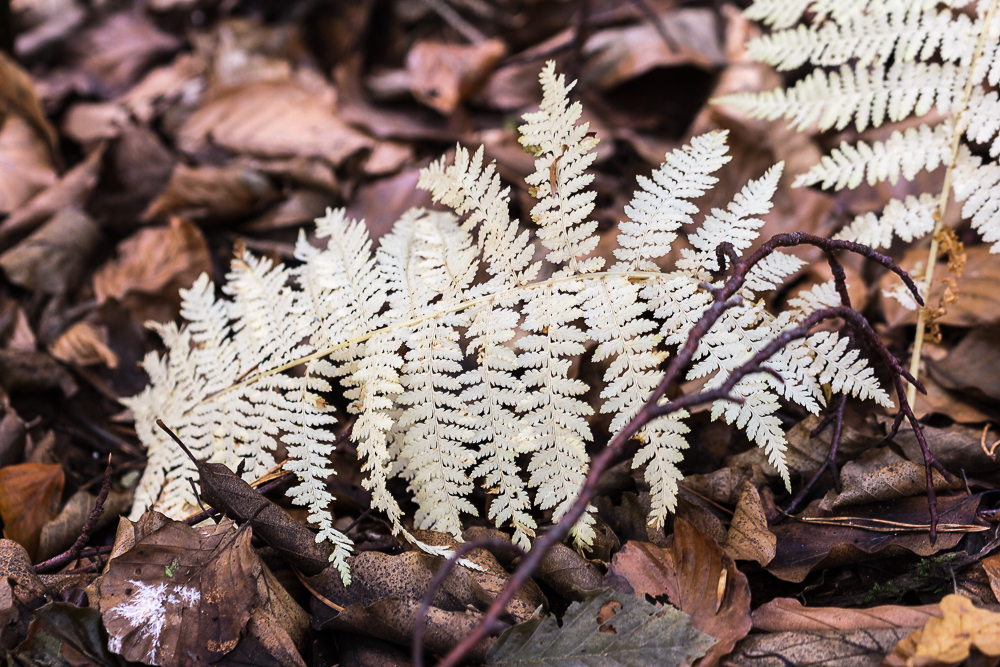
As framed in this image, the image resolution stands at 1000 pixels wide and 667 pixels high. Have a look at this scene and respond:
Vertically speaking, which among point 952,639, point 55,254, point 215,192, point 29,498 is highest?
point 215,192

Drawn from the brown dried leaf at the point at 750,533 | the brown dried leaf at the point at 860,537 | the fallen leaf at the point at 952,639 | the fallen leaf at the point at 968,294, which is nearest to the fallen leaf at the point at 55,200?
the brown dried leaf at the point at 750,533

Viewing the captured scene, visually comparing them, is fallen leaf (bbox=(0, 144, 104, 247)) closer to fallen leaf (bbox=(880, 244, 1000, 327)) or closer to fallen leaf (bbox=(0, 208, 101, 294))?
fallen leaf (bbox=(0, 208, 101, 294))

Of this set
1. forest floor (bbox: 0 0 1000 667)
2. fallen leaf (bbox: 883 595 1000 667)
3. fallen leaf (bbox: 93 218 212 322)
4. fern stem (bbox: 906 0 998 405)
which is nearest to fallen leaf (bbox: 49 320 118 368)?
forest floor (bbox: 0 0 1000 667)

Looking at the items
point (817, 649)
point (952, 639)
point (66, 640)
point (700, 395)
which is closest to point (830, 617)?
point (817, 649)

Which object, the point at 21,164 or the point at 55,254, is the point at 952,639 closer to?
the point at 55,254

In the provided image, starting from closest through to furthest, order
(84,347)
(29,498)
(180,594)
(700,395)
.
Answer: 1. (700,395)
2. (180,594)
3. (29,498)
4. (84,347)

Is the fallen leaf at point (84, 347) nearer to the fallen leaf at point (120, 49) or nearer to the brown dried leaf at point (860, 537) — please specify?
the fallen leaf at point (120, 49)

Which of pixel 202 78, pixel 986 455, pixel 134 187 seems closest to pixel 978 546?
pixel 986 455
